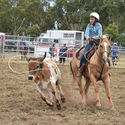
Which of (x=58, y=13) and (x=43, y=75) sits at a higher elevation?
(x=58, y=13)

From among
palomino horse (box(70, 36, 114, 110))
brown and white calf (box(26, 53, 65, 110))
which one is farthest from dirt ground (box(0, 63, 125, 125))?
palomino horse (box(70, 36, 114, 110))

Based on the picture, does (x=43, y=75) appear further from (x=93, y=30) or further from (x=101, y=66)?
(x=93, y=30)

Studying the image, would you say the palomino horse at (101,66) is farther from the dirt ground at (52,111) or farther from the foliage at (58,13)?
the foliage at (58,13)

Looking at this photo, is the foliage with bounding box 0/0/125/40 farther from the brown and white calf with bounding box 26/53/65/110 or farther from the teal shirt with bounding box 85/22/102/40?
the brown and white calf with bounding box 26/53/65/110

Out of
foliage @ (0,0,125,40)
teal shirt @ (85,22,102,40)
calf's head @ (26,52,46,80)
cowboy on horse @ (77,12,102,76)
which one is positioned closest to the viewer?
calf's head @ (26,52,46,80)

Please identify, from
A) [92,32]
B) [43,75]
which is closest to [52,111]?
[43,75]

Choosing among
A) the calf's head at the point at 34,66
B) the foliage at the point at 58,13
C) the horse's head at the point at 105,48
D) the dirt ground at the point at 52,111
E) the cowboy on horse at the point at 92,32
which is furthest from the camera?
the foliage at the point at 58,13

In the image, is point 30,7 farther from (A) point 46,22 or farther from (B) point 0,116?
(B) point 0,116

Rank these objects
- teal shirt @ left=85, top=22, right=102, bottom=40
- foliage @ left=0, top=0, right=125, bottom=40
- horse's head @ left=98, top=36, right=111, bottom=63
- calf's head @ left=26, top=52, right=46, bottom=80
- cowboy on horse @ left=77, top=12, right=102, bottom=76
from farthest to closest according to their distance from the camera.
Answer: foliage @ left=0, top=0, right=125, bottom=40, teal shirt @ left=85, top=22, right=102, bottom=40, cowboy on horse @ left=77, top=12, right=102, bottom=76, calf's head @ left=26, top=52, right=46, bottom=80, horse's head @ left=98, top=36, right=111, bottom=63

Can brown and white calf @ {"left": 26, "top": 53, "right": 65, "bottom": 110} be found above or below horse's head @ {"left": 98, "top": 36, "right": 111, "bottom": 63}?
below

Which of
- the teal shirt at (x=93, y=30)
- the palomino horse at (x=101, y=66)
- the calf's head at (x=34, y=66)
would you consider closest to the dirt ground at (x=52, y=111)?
the palomino horse at (x=101, y=66)

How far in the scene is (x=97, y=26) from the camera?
6922mm

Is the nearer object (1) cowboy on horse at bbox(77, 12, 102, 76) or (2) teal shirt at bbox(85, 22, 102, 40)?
(1) cowboy on horse at bbox(77, 12, 102, 76)

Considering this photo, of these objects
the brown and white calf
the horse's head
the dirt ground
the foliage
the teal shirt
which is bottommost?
the dirt ground
